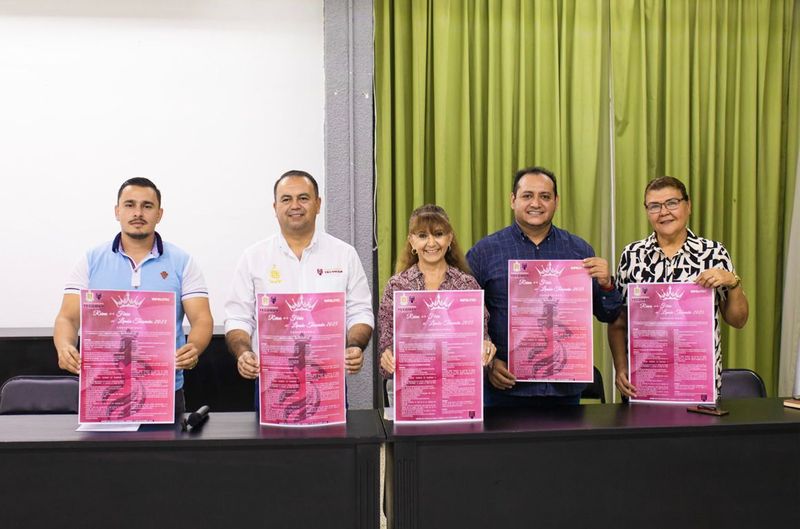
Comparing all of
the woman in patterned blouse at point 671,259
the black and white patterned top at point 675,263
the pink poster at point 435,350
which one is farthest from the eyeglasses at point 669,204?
the pink poster at point 435,350

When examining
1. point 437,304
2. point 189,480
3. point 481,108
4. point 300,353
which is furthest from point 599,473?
point 481,108

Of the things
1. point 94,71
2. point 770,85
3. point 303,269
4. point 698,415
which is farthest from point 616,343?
point 94,71

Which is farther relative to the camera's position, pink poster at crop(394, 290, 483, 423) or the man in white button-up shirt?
the man in white button-up shirt

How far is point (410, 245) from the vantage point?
2479mm

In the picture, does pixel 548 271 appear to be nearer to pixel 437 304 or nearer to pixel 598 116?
pixel 437 304

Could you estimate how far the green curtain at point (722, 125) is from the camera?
4.08 meters

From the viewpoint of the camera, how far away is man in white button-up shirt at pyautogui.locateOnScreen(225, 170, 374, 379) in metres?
2.47

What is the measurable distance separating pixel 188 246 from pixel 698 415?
3176 mm

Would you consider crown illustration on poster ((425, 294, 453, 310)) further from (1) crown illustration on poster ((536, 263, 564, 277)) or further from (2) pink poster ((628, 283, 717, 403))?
(2) pink poster ((628, 283, 717, 403))

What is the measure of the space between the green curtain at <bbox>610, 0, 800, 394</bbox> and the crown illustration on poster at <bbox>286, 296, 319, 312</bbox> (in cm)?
282

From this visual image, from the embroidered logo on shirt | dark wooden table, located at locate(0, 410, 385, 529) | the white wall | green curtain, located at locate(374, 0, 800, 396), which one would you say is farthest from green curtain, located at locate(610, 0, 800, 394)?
dark wooden table, located at locate(0, 410, 385, 529)

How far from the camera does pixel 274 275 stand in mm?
2582

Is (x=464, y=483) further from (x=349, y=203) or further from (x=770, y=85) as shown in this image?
(x=770, y=85)

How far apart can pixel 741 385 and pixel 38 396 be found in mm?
2850
